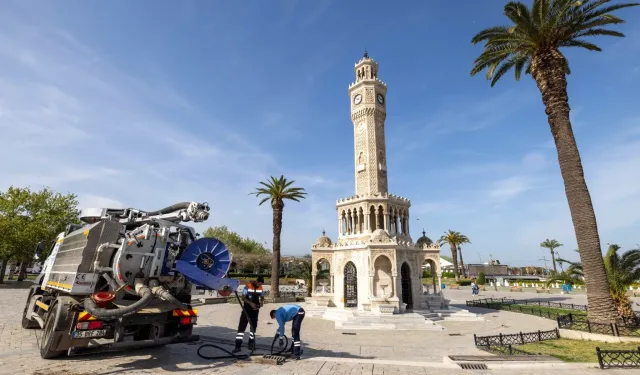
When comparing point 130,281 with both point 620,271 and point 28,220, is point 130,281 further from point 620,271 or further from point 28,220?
point 28,220

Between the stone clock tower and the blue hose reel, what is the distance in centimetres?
1479

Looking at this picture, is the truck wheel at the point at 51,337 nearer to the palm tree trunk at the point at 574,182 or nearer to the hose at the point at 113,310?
the hose at the point at 113,310

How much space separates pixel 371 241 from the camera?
2295 cm

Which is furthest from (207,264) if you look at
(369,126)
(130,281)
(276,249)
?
(276,249)

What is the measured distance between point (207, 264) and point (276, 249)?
2303cm

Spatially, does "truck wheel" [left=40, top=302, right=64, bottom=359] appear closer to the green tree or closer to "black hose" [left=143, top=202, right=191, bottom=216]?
"black hose" [left=143, top=202, right=191, bottom=216]

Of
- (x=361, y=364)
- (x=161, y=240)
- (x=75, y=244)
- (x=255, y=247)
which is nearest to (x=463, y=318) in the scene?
(x=361, y=364)

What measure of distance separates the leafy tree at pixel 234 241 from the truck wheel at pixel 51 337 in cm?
6090

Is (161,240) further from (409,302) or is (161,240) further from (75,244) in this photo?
(409,302)

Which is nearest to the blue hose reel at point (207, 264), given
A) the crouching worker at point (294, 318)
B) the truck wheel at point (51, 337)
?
the crouching worker at point (294, 318)

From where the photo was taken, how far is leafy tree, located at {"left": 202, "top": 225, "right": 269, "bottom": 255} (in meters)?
→ 69.9

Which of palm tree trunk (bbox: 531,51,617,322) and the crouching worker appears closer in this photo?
the crouching worker

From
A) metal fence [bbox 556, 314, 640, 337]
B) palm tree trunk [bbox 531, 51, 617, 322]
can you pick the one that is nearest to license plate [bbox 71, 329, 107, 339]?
metal fence [bbox 556, 314, 640, 337]

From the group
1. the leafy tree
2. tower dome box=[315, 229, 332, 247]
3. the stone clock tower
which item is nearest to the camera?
the stone clock tower
